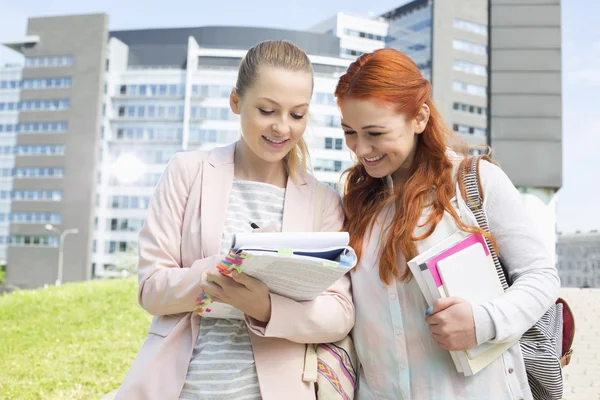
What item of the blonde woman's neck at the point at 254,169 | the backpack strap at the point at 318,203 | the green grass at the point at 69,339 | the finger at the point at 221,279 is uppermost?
the blonde woman's neck at the point at 254,169

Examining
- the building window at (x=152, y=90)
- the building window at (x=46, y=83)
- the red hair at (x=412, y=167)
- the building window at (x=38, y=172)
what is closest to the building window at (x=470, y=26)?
the building window at (x=152, y=90)

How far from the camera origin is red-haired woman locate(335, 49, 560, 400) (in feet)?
4.31

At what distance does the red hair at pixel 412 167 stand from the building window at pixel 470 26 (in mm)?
40914

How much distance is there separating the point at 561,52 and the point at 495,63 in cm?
387

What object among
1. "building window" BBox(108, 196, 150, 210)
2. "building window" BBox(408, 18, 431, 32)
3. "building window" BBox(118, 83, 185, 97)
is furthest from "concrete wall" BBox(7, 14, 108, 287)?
"building window" BBox(408, 18, 431, 32)

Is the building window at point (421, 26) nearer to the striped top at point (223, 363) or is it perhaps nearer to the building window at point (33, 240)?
the building window at point (33, 240)

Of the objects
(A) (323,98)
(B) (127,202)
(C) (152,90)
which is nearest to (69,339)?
(A) (323,98)

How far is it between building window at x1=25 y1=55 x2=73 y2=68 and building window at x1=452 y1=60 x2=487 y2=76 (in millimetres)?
27723

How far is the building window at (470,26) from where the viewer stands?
130 ft

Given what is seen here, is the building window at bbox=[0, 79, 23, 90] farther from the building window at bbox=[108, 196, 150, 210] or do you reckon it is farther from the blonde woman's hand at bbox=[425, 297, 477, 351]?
the blonde woman's hand at bbox=[425, 297, 477, 351]

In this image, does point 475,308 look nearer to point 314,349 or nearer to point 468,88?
point 314,349

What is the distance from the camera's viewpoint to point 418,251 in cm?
141

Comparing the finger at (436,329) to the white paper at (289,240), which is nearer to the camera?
the white paper at (289,240)

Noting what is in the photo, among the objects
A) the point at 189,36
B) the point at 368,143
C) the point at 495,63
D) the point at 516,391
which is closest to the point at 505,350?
the point at 516,391
